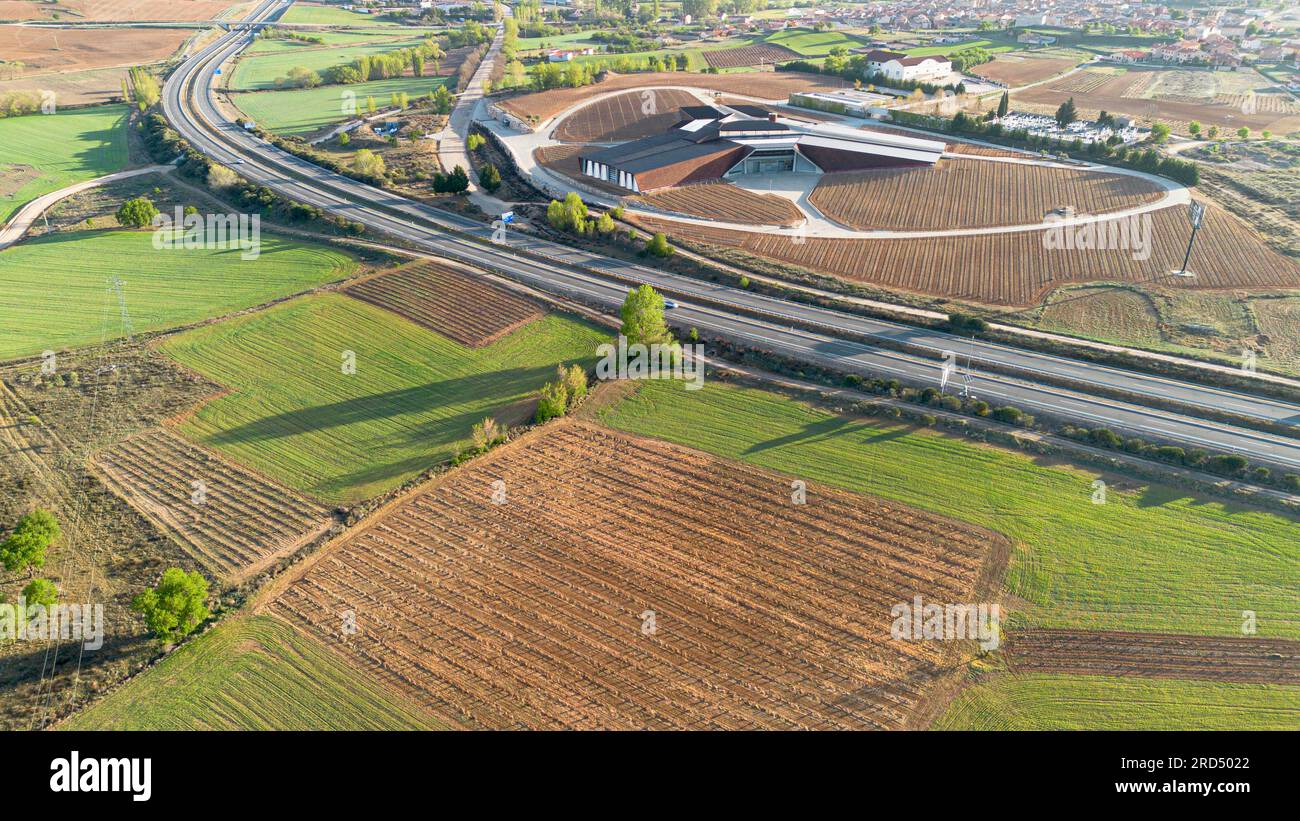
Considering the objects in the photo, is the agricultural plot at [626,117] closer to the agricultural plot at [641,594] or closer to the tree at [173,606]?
the agricultural plot at [641,594]

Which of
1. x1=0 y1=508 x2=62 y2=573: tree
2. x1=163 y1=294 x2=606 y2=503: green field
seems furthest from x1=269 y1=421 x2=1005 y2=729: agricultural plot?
x1=0 y1=508 x2=62 y2=573: tree

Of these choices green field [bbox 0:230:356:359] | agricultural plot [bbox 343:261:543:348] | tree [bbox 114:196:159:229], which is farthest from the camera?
tree [bbox 114:196:159:229]

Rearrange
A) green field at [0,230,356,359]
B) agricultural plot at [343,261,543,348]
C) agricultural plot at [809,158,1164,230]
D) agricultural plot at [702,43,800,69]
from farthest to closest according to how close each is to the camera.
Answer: agricultural plot at [702,43,800,69] < agricultural plot at [809,158,1164,230] < green field at [0,230,356,359] < agricultural plot at [343,261,543,348]

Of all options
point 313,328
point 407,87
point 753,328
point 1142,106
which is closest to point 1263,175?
point 1142,106

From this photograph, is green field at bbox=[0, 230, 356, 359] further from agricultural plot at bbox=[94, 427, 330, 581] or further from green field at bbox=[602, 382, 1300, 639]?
green field at bbox=[602, 382, 1300, 639]

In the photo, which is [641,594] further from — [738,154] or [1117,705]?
[738,154]
